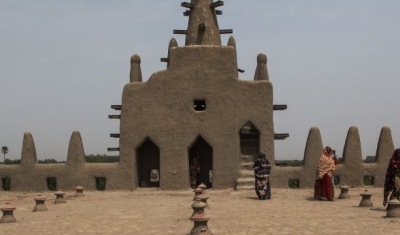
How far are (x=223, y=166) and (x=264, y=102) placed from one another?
2849 millimetres

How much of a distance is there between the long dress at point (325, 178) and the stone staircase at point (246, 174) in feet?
11.2

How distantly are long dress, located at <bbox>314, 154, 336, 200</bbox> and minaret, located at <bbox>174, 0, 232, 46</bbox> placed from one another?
7.65 meters

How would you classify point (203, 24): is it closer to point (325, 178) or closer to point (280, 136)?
point (280, 136)

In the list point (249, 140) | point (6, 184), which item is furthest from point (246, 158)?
point (6, 184)

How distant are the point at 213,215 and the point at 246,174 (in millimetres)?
6790

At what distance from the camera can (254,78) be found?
2023 cm

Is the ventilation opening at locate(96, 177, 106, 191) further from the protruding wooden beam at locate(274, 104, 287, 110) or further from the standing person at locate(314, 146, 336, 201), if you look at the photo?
the standing person at locate(314, 146, 336, 201)

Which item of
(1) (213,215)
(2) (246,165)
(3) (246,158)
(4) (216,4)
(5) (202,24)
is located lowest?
(1) (213,215)

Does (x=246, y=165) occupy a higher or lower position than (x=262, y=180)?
higher

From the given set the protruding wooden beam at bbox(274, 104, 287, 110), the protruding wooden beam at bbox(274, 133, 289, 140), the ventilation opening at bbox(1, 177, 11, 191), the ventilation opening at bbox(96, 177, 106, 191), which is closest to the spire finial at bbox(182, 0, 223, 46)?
the protruding wooden beam at bbox(274, 104, 287, 110)

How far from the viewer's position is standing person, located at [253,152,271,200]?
1520 cm

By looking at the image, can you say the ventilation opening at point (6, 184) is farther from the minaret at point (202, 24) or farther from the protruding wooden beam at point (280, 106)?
the protruding wooden beam at point (280, 106)

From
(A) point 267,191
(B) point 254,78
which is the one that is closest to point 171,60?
(B) point 254,78

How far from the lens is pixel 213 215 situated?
1159 cm
